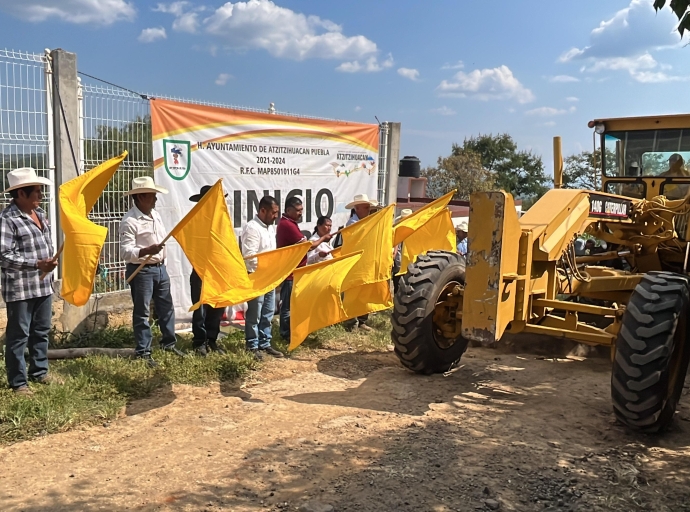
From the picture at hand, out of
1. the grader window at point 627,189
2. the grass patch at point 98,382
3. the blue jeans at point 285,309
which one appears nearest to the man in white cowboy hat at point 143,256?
the grass patch at point 98,382

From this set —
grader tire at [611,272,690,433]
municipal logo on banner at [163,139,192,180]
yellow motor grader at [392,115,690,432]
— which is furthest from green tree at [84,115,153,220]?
grader tire at [611,272,690,433]

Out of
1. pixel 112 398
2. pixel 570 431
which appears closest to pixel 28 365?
pixel 112 398

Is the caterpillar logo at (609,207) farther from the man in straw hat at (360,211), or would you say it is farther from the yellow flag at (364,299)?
the man in straw hat at (360,211)

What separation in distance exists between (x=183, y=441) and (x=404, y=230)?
3267 millimetres

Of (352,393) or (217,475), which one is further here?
(352,393)

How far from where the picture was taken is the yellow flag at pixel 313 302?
213 inches

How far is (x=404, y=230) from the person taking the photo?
21.9 ft

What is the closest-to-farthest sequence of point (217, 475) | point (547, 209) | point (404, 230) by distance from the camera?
1. point (217, 475)
2. point (547, 209)
3. point (404, 230)

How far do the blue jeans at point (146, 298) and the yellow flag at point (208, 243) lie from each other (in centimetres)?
89

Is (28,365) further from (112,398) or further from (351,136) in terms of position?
(351,136)

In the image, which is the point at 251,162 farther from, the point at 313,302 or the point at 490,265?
the point at 490,265

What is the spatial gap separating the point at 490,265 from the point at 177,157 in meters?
4.15

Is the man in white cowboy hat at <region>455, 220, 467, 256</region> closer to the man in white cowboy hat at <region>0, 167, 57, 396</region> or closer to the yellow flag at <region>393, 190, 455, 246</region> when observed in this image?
the yellow flag at <region>393, 190, 455, 246</region>

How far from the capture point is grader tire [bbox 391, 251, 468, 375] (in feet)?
18.1
